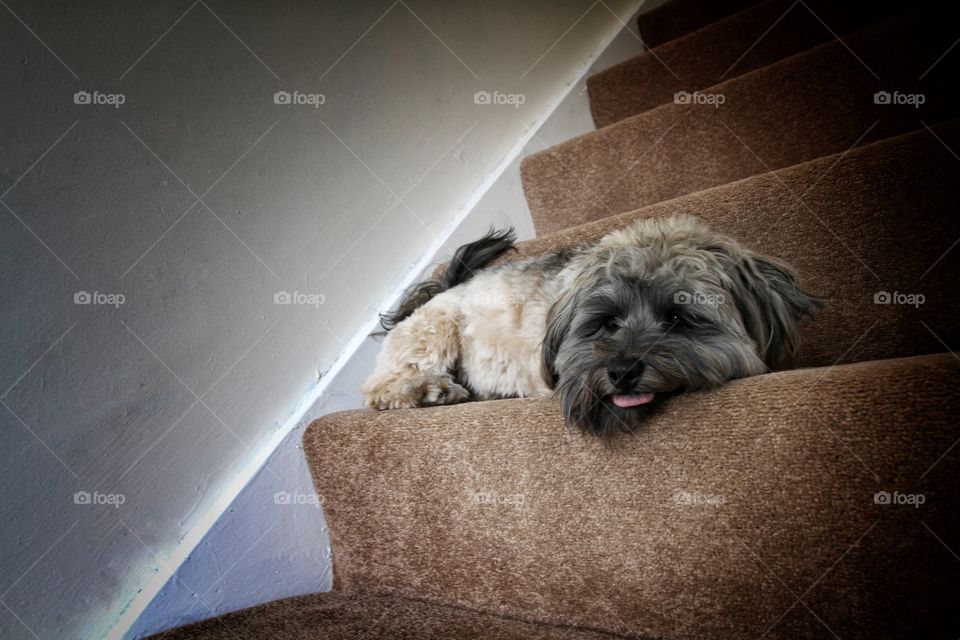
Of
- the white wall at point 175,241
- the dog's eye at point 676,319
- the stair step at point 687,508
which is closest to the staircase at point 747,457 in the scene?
the stair step at point 687,508

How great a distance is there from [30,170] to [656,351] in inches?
61.4

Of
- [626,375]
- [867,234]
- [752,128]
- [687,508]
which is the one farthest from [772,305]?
[752,128]

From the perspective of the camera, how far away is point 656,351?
4.02ft

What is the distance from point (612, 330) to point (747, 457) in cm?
50

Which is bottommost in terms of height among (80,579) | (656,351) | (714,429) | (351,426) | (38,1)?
(80,579)

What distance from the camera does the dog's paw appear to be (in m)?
1.88

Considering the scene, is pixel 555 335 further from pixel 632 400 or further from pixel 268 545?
pixel 268 545

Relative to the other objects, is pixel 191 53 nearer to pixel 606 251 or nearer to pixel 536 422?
pixel 606 251

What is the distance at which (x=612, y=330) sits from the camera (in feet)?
4.69

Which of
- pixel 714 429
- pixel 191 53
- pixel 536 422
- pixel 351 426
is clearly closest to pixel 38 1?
pixel 191 53

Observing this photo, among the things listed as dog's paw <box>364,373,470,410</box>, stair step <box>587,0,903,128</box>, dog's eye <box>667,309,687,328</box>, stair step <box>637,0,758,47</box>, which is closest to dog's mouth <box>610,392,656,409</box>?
dog's eye <box>667,309,687,328</box>

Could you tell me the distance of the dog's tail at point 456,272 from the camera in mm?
2236

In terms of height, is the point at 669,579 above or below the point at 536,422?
below

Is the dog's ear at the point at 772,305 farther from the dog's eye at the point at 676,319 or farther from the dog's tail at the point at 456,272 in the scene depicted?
the dog's tail at the point at 456,272
